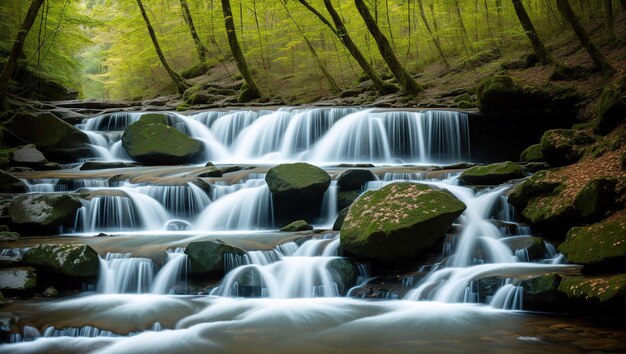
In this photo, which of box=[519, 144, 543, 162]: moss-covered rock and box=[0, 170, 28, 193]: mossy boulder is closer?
box=[0, 170, 28, 193]: mossy boulder

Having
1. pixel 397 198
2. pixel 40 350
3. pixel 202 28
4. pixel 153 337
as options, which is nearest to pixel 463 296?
pixel 397 198

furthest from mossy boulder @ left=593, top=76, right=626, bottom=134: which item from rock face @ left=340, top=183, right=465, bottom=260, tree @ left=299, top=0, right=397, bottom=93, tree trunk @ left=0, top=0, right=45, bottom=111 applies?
tree trunk @ left=0, top=0, right=45, bottom=111

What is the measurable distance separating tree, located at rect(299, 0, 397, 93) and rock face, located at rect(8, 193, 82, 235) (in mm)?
9717

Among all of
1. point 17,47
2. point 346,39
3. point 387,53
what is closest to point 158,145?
point 17,47

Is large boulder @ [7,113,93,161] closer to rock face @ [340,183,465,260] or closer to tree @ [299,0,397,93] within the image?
tree @ [299,0,397,93]

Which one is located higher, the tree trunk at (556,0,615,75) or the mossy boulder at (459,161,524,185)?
the tree trunk at (556,0,615,75)

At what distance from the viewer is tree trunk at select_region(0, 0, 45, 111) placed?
41.2 feet

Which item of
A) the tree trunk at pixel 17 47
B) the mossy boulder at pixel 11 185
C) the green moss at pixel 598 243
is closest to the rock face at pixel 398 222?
the green moss at pixel 598 243

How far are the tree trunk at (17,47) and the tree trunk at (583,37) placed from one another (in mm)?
11929

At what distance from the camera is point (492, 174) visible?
9.59 metres

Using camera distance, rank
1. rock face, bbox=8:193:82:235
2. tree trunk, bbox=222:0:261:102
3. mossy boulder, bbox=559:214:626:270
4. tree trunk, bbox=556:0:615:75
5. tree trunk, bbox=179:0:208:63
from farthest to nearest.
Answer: tree trunk, bbox=179:0:208:63, tree trunk, bbox=222:0:261:102, tree trunk, bbox=556:0:615:75, rock face, bbox=8:193:82:235, mossy boulder, bbox=559:214:626:270

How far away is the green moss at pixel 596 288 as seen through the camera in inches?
198

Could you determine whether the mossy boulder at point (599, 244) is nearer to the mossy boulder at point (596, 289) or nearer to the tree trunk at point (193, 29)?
the mossy boulder at point (596, 289)

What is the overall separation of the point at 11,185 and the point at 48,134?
4.00 meters
